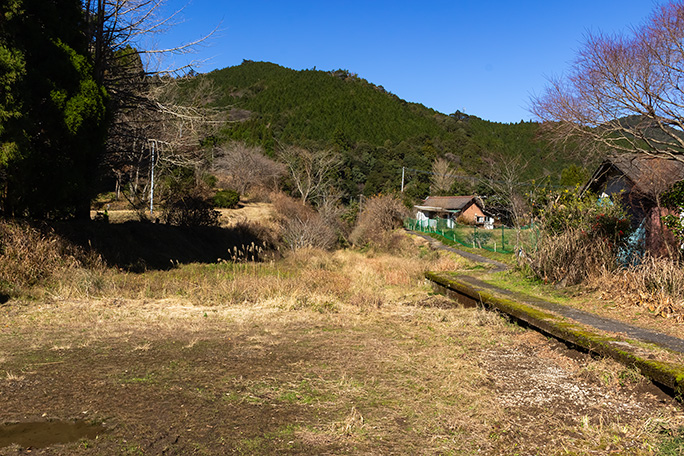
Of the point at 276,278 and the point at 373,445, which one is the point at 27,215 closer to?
the point at 276,278

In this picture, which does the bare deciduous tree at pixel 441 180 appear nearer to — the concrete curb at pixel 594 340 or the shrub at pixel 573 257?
the shrub at pixel 573 257

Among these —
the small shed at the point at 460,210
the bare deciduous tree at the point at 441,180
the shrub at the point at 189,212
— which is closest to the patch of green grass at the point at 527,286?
the shrub at the point at 189,212

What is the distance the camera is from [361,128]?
8994 centimetres

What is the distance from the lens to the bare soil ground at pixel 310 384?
3.84 meters

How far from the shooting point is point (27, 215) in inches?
486

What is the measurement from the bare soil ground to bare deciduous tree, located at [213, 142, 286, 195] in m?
36.7

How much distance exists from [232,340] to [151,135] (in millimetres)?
17158

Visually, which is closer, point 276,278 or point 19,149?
point 19,149

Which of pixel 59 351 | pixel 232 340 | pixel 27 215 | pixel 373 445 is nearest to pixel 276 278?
pixel 232 340

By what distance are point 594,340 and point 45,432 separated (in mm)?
5741

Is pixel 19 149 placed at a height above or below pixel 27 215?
above

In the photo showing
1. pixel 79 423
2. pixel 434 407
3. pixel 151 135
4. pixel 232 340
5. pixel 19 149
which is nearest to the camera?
pixel 79 423

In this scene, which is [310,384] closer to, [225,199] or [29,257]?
[29,257]

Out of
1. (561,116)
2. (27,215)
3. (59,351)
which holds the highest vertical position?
(561,116)
